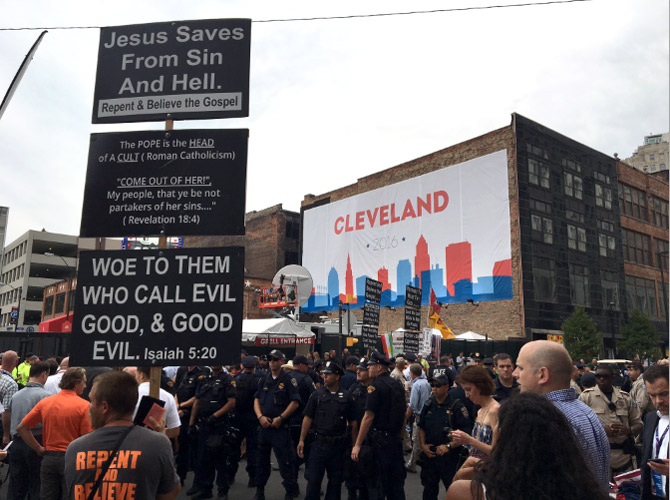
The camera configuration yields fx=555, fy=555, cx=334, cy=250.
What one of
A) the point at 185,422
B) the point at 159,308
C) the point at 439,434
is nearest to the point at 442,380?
the point at 439,434

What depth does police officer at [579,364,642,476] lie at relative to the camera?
267 inches

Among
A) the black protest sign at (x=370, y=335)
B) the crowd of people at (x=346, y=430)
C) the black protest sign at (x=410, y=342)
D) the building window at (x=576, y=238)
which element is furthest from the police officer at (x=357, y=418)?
the building window at (x=576, y=238)

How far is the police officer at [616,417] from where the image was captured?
677 centimetres

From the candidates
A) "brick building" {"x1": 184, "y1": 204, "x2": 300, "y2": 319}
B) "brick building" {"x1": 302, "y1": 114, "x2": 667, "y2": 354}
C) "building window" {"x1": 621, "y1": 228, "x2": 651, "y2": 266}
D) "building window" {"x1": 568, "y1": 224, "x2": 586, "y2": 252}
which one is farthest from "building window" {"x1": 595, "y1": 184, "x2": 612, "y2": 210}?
"brick building" {"x1": 184, "y1": 204, "x2": 300, "y2": 319}

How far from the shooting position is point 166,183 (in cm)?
438

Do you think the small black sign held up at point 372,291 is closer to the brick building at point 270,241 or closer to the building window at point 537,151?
the building window at point 537,151

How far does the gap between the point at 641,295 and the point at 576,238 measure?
1048cm

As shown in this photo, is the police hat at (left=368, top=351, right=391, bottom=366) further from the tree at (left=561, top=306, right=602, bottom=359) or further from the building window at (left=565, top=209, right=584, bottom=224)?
the building window at (left=565, top=209, right=584, bottom=224)

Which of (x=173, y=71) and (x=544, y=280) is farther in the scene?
(x=544, y=280)

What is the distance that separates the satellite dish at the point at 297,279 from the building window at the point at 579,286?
696 inches

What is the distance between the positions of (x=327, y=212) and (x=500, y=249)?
18522 mm

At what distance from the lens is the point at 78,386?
542 centimetres

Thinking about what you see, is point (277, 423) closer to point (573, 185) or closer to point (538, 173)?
point (538, 173)

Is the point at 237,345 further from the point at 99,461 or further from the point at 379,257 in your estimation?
the point at 379,257
